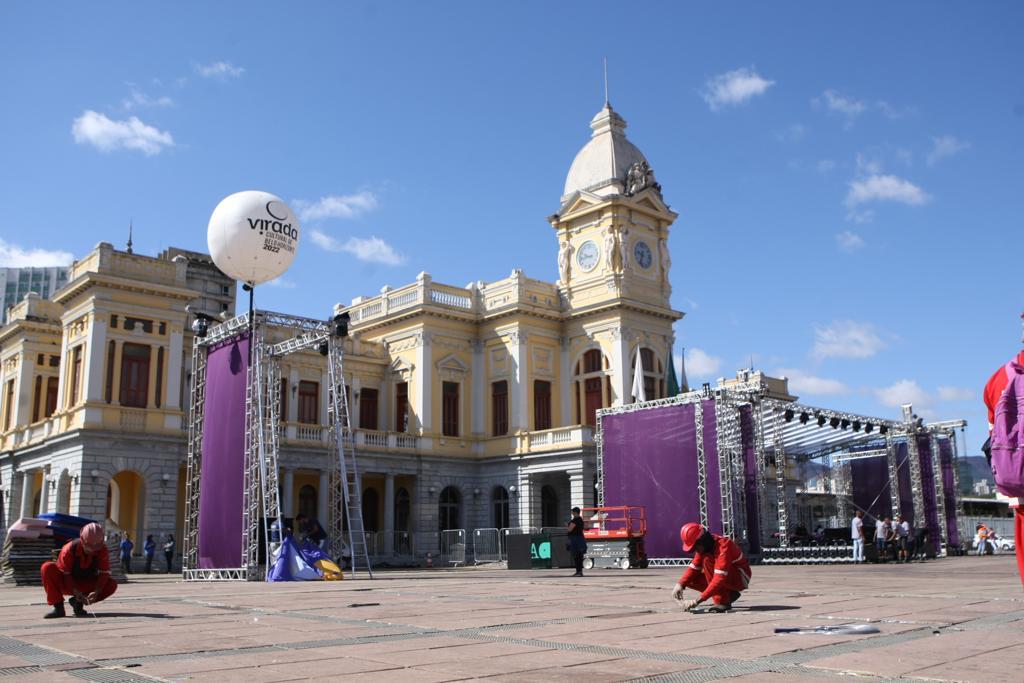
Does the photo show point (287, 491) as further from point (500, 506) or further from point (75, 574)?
point (75, 574)

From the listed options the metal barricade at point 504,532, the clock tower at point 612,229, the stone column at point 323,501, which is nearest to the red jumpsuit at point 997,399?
the metal barricade at point 504,532

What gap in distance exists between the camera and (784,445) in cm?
3566

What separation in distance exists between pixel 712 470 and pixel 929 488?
10196mm

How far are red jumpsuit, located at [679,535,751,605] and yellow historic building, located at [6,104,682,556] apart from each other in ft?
87.4

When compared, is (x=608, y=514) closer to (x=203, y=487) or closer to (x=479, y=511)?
(x=479, y=511)

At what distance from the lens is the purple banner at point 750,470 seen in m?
26.2

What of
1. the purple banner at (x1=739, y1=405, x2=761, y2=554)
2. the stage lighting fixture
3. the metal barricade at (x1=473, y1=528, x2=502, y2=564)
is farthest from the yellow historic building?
the stage lighting fixture

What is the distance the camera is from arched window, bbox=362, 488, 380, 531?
133 feet

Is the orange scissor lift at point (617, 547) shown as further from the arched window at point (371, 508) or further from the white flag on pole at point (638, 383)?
the arched window at point (371, 508)

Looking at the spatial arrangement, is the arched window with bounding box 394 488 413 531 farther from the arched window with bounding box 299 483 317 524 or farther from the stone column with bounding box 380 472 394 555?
the arched window with bounding box 299 483 317 524

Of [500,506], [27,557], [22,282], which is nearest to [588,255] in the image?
[500,506]

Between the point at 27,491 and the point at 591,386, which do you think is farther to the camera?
the point at 591,386

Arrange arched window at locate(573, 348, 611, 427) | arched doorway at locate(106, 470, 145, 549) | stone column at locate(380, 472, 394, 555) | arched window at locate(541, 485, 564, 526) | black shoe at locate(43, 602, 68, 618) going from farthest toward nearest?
arched window at locate(541, 485, 564, 526) < arched window at locate(573, 348, 611, 427) < stone column at locate(380, 472, 394, 555) < arched doorway at locate(106, 470, 145, 549) < black shoe at locate(43, 602, 68, 618)

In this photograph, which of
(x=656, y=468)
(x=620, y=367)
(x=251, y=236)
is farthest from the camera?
(x=620, y=367)
